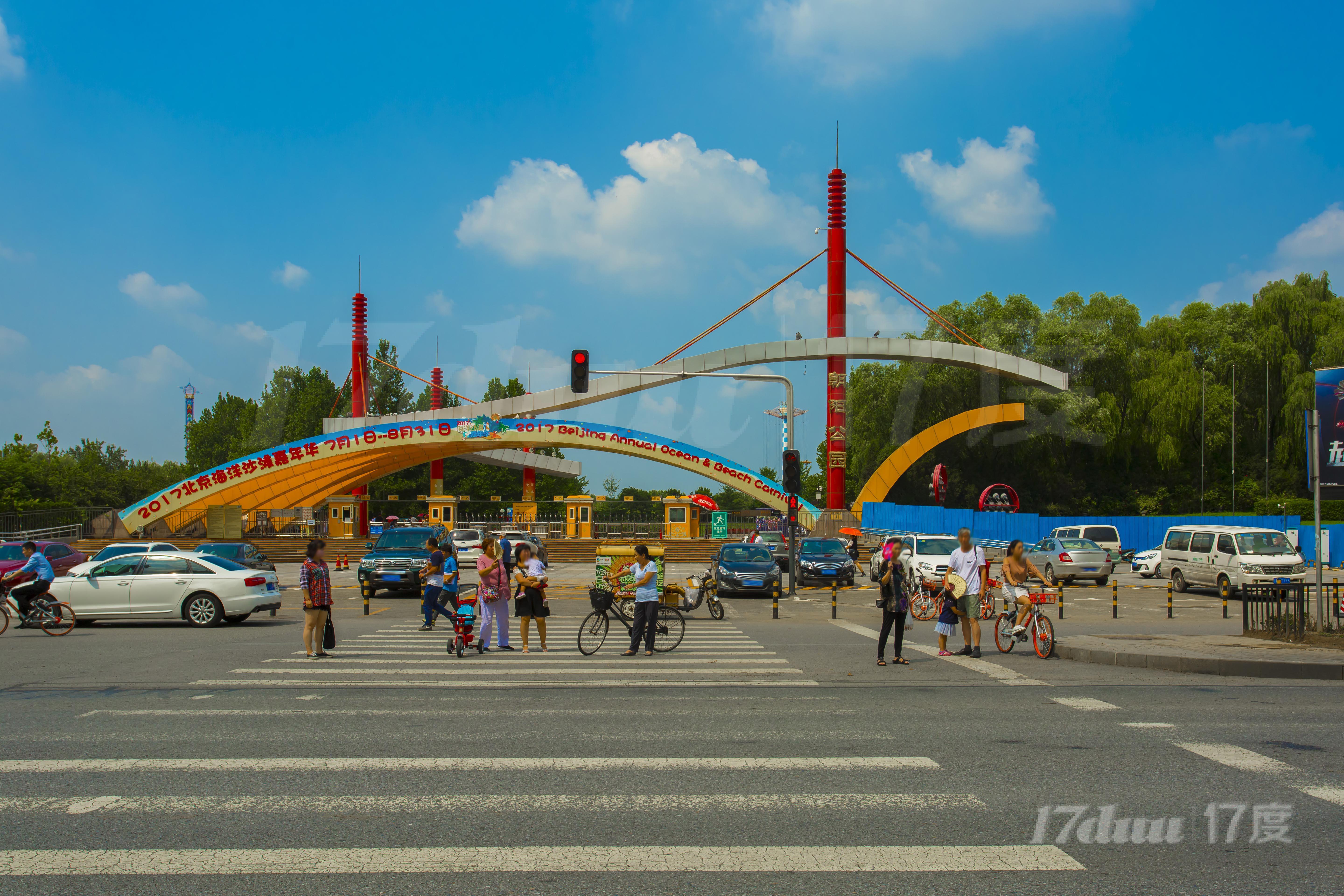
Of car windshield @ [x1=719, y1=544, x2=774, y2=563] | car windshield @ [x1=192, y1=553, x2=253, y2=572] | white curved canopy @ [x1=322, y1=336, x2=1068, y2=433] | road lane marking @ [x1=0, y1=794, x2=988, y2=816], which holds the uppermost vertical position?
white curved canopy @ [x1=322, y1=336, x2=1068, y2=433]

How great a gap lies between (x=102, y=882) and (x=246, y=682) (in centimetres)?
697

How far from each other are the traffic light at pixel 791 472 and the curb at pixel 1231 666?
13.0 meters

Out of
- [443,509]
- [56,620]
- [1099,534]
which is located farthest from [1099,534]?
[56,620]

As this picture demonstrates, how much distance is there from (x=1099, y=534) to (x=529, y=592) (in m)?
30.3

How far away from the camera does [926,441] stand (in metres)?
51.9

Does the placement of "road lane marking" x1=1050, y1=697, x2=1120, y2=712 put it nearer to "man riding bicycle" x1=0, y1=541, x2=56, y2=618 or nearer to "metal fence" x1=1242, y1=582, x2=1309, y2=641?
"metal fence" x1=1242, y1=582, x2=1309, y2=641

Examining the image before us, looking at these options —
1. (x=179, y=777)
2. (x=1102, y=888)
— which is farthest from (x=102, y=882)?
(x=1102, y=888)

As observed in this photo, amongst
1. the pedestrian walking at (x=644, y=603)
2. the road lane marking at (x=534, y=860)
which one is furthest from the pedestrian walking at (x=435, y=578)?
the road lane marking at (x=534, y=860)

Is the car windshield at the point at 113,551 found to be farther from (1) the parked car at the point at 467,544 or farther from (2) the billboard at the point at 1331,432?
(2) the billboard at the point at 1331,432

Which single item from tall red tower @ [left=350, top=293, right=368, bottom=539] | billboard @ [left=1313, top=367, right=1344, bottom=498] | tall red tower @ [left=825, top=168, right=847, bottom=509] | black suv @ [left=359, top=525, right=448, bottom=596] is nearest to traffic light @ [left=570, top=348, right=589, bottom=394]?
black suv @ [left=359, top=525, right=448, bottom=596]

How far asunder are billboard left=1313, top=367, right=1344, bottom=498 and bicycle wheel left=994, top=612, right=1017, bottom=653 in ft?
20.0

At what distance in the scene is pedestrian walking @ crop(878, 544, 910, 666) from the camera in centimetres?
1288

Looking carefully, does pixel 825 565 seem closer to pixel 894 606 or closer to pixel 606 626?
pixel 606 626

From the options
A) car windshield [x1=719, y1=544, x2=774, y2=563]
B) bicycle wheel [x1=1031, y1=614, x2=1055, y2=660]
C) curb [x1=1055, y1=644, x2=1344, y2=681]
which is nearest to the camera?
curb [x1=1055, y1=644, x2=1344, y2=681]
